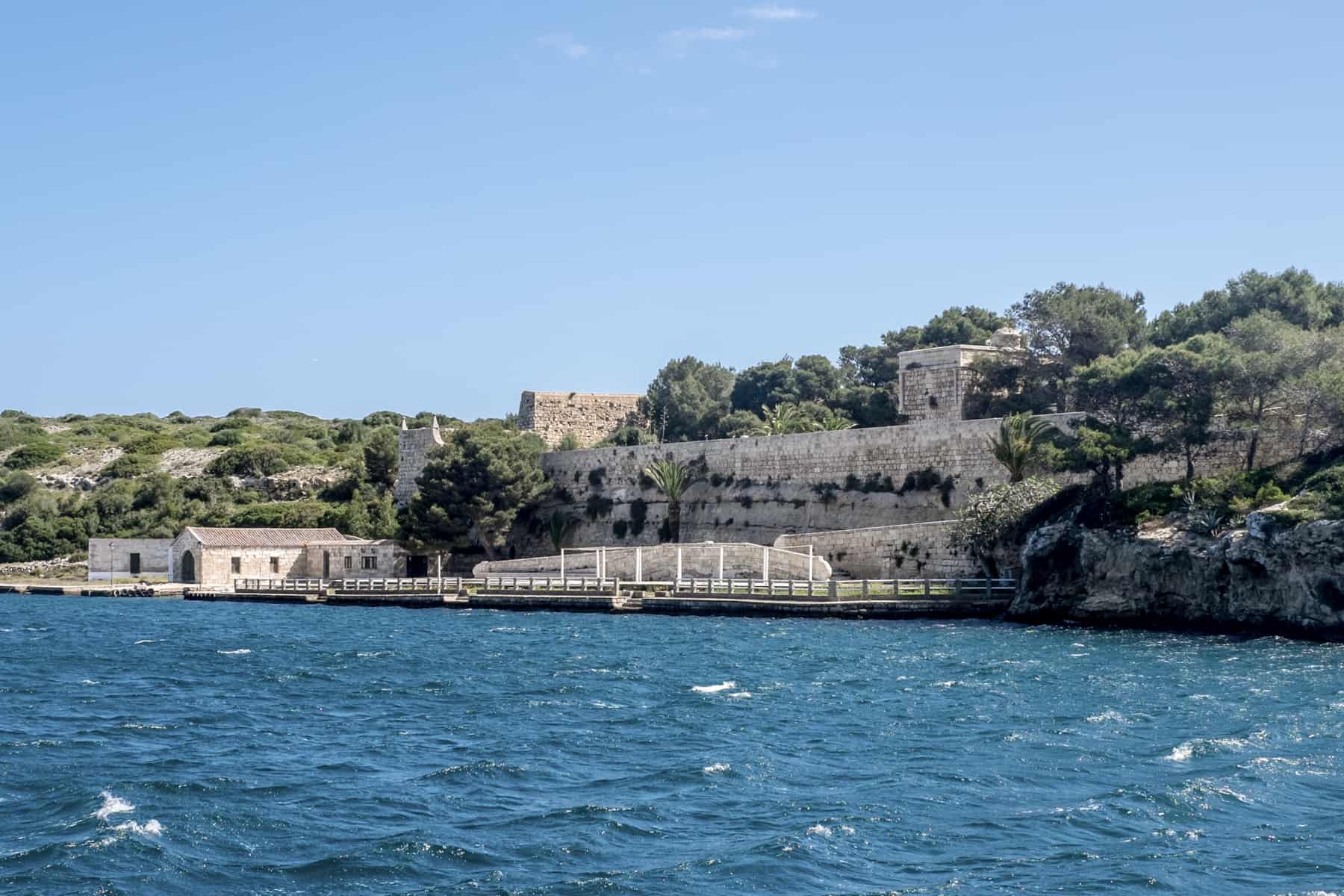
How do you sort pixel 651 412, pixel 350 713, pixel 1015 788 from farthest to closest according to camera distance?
pixel 651 412
pixel 350 713
pixel 1015 788

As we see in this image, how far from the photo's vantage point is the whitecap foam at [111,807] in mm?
14789

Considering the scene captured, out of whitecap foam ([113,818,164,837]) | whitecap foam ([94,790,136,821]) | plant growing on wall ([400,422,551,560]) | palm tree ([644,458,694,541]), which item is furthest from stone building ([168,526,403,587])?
whitecap foam ([113,818,164,837])

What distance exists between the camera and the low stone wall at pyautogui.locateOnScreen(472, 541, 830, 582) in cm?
4278

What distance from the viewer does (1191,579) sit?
33031 mm

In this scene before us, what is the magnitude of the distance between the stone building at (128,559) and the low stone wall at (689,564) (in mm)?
15864

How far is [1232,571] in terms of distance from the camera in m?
32.0

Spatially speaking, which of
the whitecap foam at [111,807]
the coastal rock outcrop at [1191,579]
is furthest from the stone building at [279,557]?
the whitecap foam at [111,807]

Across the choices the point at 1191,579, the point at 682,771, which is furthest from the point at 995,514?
the point at 682,771

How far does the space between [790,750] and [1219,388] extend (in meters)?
22.7

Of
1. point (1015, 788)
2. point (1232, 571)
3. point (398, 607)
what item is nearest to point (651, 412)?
point (398, 607)

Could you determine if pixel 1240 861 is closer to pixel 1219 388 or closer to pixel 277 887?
pixel 277 887

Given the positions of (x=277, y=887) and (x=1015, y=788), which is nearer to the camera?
(x=277, y=887)

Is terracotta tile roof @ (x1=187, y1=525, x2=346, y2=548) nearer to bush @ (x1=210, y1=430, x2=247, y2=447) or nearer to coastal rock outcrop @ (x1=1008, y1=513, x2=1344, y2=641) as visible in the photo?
bush @ (x1=210, y1=430, x2=247, y2=447)

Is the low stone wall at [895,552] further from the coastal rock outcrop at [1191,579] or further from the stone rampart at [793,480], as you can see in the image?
the coastal rock outcrop at [1191,579]
